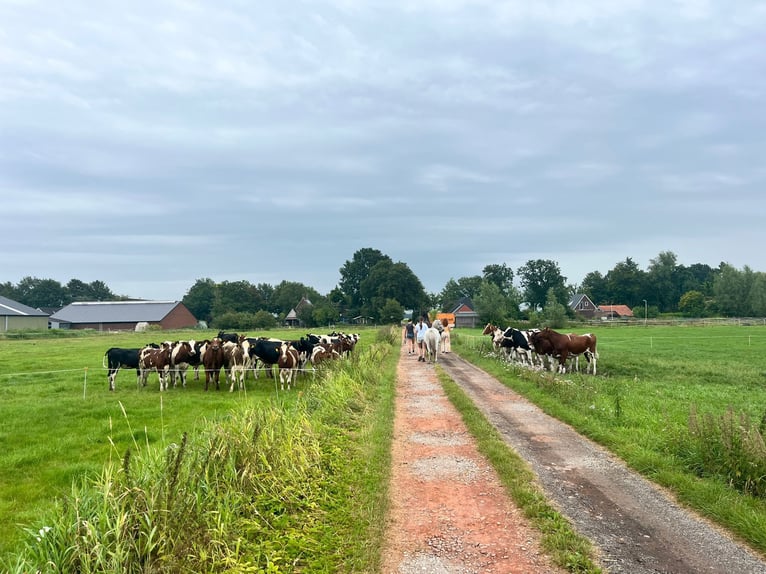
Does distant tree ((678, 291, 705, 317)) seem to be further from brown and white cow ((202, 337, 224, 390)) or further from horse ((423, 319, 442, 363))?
brown and white cow ((202, 337, 224, 390))

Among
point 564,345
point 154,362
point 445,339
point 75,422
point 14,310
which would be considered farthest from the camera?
point 14,310

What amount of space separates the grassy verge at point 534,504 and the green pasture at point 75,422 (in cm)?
379

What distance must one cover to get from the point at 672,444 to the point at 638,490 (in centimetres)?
193

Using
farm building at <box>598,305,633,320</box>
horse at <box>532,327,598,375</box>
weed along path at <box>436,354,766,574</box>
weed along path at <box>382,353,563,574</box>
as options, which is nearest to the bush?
weed along path at <box>436,354,766,574</box>

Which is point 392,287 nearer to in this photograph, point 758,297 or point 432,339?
point 758,297

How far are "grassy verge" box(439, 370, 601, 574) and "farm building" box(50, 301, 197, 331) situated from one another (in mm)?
80228

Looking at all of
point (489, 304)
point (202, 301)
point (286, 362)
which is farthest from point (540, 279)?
point (286, 362)

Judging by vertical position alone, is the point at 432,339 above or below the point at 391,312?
below

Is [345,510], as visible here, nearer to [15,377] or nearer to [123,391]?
[123,391]

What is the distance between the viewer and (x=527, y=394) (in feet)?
43.0

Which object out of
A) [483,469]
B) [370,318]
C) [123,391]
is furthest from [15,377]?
[370,318]

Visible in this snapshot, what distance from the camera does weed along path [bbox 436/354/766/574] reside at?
453 centimetres

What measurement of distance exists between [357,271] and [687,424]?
10091 centimetres

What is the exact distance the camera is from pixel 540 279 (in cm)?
11244
